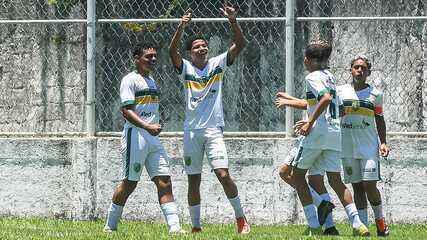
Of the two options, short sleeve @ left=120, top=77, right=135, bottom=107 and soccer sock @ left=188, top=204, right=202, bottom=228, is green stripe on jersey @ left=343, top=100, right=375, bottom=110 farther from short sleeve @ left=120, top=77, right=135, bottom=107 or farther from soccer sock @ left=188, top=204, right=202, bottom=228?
short sleeve @ left=120, top=77, right=135, bottom=107

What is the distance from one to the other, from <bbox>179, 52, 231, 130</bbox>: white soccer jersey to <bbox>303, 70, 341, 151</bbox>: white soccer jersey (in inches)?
39.2

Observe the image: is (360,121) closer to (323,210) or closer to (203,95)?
(323,210)

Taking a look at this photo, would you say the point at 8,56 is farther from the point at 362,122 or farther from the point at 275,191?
the point at 362,122

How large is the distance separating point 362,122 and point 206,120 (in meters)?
1.56

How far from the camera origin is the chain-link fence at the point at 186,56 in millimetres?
14094

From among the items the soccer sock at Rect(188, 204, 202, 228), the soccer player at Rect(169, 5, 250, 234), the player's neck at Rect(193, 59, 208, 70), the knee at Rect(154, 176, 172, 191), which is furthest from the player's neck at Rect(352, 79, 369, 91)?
the knee at Rect(154, 176, 172, 191)

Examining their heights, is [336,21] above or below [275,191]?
Result: above

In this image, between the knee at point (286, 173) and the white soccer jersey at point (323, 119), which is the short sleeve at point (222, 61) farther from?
the knee at point (286, 173)

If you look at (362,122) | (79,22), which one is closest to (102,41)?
(79,22)

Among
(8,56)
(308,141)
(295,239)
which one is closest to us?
(295,239)

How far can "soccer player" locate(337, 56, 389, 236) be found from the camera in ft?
40.8

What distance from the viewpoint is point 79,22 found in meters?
14.7

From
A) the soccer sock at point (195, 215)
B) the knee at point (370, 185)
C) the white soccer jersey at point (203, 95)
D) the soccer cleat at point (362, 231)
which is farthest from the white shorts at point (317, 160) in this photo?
the soccer sock at point (195, 215)

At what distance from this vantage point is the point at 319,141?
39.3 ft
